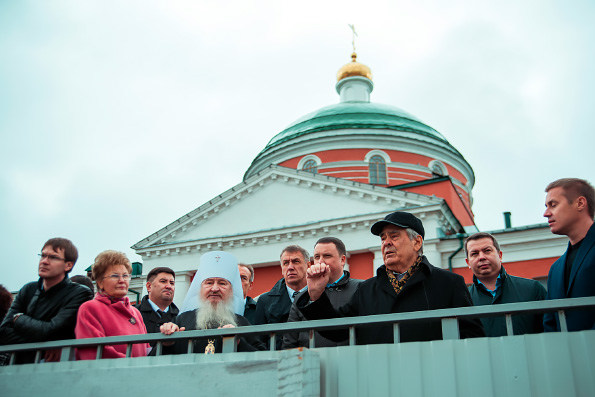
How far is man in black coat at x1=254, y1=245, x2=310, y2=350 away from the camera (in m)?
4.81

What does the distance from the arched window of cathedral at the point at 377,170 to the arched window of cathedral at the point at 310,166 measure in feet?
8.34

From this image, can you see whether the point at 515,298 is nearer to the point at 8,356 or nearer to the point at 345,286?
the point at 345,286

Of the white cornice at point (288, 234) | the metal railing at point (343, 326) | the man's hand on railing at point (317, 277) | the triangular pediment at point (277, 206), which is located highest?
the triangular pediment at point (277, 206)

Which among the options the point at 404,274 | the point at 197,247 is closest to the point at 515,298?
the point at 404,274

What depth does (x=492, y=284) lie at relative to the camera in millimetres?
4414

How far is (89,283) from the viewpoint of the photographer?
5.61 metres

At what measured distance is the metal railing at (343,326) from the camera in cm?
238

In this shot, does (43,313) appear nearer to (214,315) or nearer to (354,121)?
(214,315)

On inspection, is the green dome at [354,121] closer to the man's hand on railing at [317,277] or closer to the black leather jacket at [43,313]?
the black leather jacket at [43,313]

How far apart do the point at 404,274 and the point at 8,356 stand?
292 cm

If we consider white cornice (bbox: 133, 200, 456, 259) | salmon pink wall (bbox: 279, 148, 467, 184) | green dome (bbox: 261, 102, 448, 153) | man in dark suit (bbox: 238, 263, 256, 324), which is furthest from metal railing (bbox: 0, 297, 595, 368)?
green dome (bbox: 261, 102, 448, 153)

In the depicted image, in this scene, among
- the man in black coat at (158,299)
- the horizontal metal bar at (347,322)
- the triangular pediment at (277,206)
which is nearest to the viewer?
the horizontal metal bar at (347,322)

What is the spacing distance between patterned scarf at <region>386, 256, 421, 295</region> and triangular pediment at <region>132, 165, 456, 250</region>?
45.1 ft

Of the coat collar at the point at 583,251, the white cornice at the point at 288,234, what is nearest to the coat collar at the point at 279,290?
the coat collar at the point at 583,251
